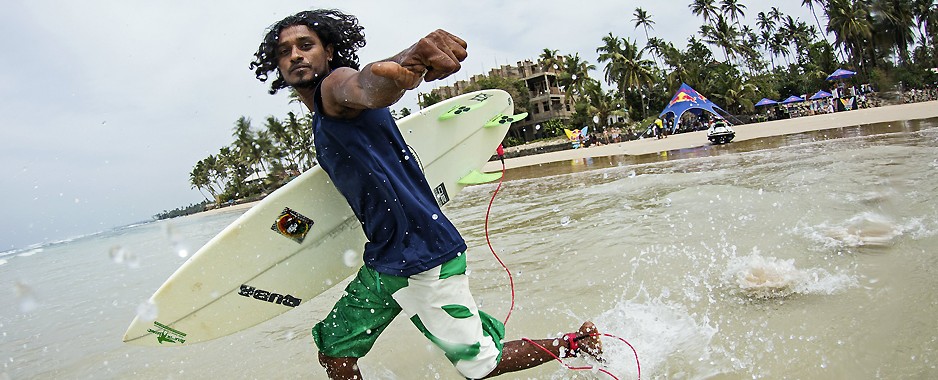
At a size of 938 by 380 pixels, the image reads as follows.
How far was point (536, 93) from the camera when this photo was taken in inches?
2486

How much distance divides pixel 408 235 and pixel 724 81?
5136cm

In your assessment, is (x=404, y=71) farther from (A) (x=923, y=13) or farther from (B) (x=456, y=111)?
(A) (x=923, y=13)

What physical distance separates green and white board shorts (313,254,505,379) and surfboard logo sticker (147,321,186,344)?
0.97 meters

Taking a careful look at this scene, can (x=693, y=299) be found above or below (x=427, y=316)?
below

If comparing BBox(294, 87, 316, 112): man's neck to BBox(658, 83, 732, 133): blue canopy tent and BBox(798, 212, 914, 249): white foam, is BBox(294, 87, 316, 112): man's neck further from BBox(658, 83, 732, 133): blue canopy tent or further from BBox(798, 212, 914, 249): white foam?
BBox(658, 83, 732, 133): blue canopy tent

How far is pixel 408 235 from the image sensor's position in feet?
5.75

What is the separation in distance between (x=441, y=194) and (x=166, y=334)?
1.51 metres

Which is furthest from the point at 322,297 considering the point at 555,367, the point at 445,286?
the point at 445,286

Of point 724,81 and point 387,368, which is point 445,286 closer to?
point 387,368

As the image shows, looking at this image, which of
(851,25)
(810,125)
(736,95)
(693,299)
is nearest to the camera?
(693,299)

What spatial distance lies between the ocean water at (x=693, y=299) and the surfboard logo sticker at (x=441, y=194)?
0.81 meters

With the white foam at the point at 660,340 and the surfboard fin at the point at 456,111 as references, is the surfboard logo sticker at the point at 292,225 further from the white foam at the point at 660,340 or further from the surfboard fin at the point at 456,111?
the white foam at the point at 660,340

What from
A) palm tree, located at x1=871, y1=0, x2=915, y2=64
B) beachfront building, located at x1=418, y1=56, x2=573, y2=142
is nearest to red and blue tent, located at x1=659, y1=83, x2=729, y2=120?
palm tree, located at x1=871, y1=0, x2=915, y2=64

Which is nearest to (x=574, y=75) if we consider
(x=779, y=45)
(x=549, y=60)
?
(x=549, y=60)
